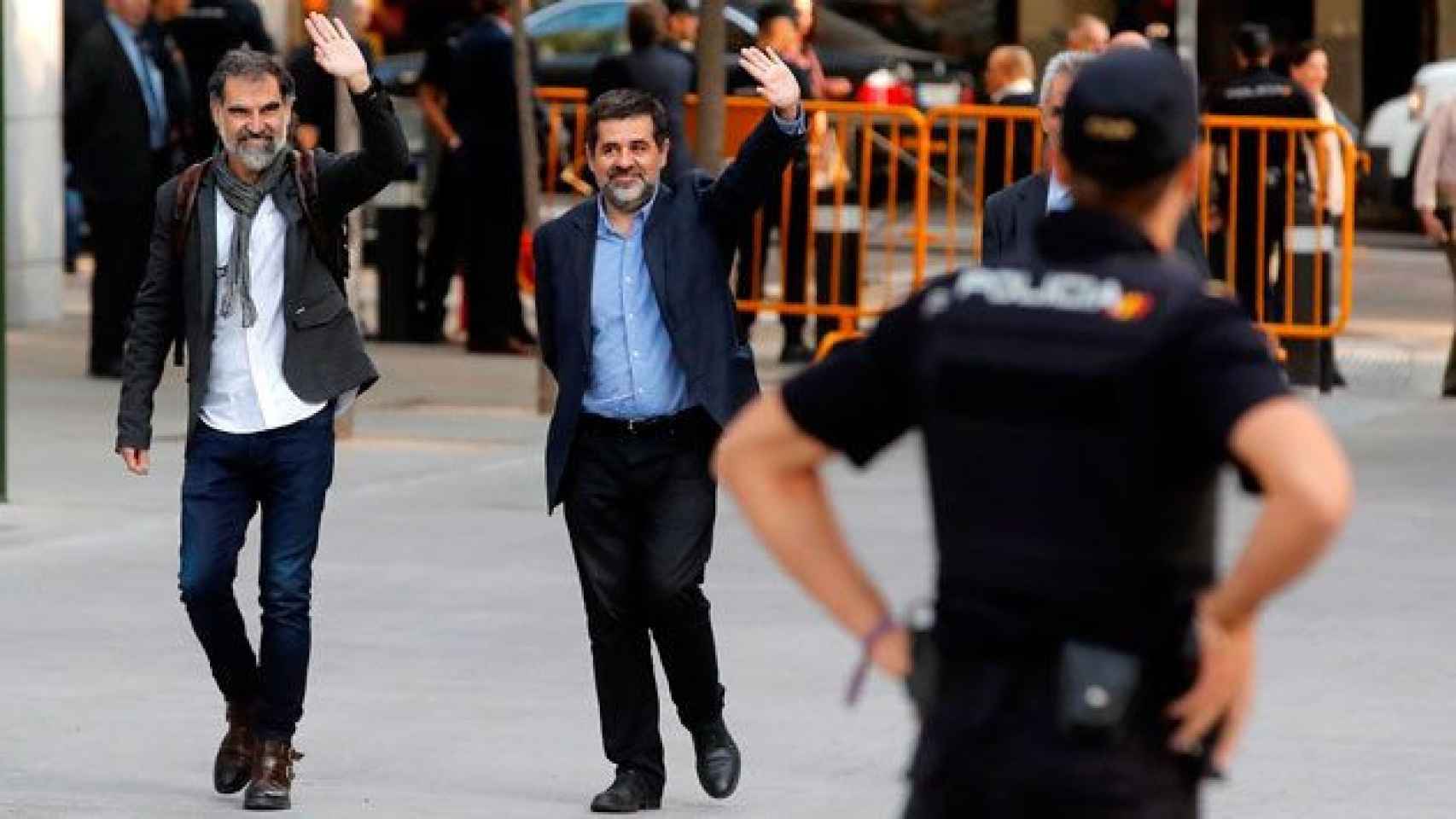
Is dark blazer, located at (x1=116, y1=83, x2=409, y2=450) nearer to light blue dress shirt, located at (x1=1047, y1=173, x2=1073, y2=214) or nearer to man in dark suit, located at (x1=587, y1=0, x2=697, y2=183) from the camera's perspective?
light blue dress shirt, located at (x1=1047, y1=173, x2=1073, y2=214)

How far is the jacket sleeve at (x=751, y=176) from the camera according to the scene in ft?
23.2

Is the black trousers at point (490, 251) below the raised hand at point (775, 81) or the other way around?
below

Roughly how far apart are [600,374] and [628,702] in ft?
2.24

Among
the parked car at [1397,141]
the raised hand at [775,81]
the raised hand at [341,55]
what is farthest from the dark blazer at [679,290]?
the parked car at [1397,141]

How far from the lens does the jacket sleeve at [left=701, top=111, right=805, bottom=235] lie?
7077mm

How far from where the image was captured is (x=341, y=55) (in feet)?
23.8

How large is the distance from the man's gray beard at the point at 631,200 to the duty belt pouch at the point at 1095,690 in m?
3.61

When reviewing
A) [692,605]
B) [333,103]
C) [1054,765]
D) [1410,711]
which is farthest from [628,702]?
[333,103]

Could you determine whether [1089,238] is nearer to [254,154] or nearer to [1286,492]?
[1286,492]

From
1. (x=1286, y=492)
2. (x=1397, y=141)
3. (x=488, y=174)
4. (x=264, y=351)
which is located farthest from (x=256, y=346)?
(x=1397, y=141)

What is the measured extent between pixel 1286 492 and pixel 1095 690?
29 cm

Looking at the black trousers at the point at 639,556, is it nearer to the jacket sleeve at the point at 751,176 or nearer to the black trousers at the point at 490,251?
the jacket sleeve at the point at 751,176

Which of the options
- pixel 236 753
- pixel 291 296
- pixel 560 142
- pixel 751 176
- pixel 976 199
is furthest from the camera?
pixel 560 142

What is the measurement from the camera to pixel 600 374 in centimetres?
Result: 729
